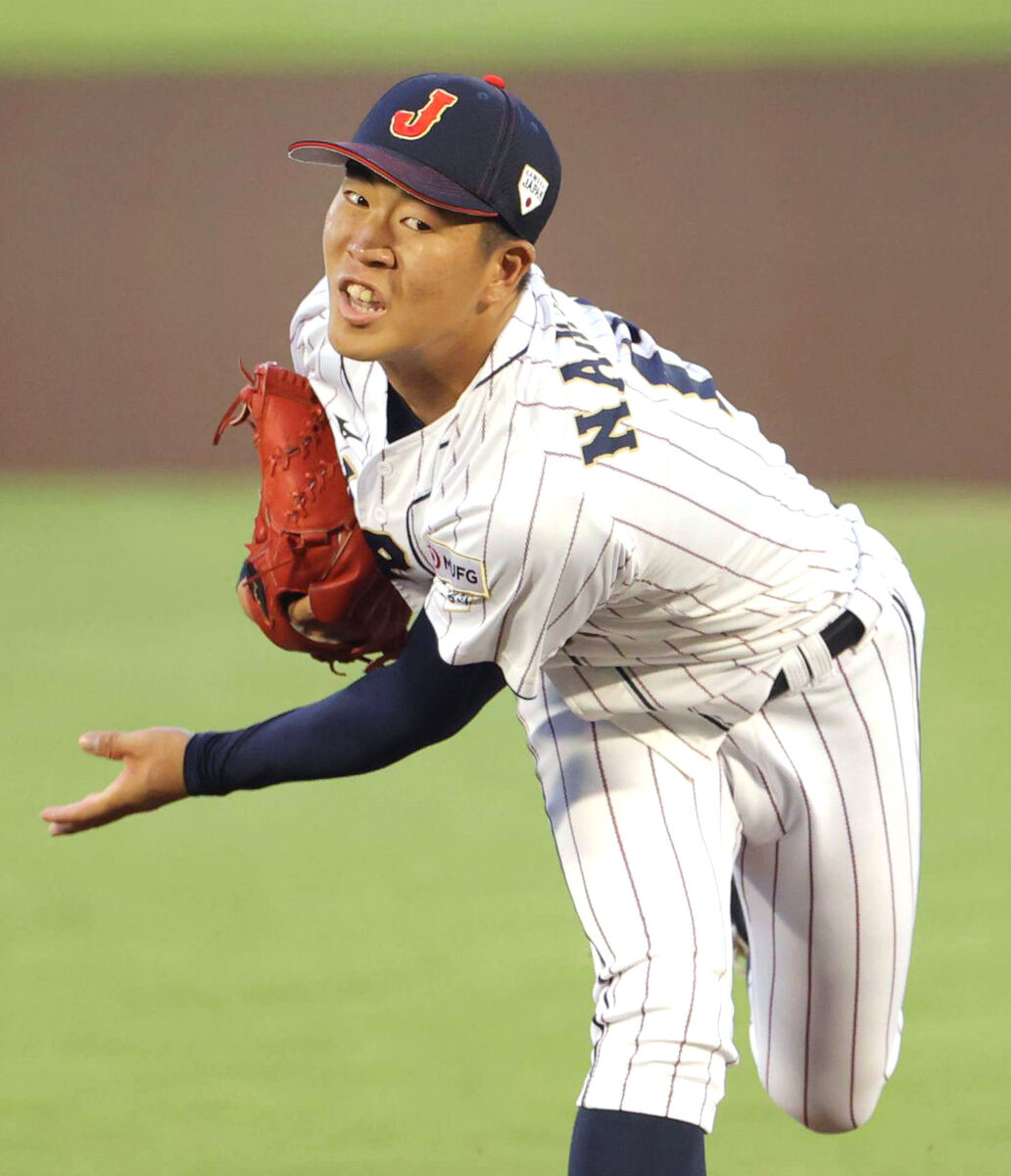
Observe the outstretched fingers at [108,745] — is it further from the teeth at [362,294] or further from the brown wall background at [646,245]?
the brown wall background at [646,245]

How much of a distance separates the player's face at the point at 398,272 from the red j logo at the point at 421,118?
2.7 inches

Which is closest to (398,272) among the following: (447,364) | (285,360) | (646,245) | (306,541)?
(447,364)

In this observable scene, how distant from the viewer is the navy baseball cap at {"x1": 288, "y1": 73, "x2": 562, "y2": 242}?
223 centimetres

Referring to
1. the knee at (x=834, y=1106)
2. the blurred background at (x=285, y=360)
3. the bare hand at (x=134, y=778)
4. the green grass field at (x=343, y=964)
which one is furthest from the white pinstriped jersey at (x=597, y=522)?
the blurred background at (x=285, y=360)

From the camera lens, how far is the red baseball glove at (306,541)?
108 inches

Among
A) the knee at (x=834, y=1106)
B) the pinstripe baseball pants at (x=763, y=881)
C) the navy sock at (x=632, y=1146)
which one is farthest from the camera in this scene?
the knee at (x=834, y=1106)

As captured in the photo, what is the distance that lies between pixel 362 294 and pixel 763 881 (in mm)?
1209

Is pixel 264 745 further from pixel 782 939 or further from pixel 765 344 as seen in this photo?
pixel 765 344

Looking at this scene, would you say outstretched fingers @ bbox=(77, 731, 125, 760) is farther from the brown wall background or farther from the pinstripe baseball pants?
the brown wall background

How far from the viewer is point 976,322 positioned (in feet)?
30.3

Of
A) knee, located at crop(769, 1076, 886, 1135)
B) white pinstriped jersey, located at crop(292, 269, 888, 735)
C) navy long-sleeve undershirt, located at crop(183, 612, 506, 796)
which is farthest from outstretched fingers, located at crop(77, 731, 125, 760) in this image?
knee, located at crop(769, 1076, 886, 1135)

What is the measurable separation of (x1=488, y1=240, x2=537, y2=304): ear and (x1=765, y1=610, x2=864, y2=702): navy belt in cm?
72

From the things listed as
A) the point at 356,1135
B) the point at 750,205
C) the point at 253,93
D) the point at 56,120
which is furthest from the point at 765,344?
the point at 356,1135

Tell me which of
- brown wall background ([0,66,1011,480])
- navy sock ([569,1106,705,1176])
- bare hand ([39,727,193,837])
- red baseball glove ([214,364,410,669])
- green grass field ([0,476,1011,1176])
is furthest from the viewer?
brown wall background ([0,66,1011,480])
